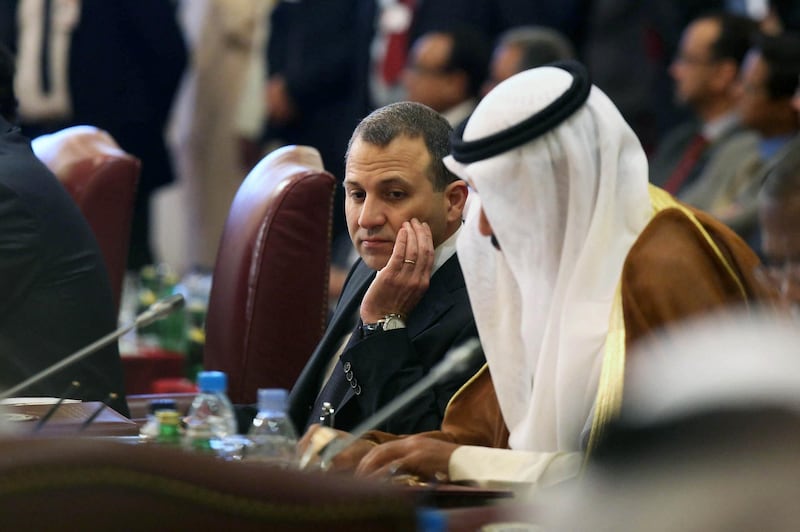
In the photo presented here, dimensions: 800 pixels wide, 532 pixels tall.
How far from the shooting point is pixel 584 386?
2455mm

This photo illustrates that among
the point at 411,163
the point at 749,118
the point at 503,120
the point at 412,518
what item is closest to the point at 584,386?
the point at 503,120

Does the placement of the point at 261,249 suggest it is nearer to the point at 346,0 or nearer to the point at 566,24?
the point at 566,24

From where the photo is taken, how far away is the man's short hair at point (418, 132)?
10.7ft

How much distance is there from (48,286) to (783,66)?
3144 mm

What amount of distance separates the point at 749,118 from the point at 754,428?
511 centimetres

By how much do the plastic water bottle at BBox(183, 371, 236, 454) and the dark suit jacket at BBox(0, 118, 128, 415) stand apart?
0.77m

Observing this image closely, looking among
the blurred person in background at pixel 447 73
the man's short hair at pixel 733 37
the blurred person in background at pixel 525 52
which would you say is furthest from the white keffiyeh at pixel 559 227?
the blurred person in background at pixel 447 73

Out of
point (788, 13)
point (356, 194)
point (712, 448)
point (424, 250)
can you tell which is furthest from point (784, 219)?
point (788, 13)

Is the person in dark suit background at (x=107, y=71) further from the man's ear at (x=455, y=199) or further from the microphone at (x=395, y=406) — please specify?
the microphone at (x=395, y=406)

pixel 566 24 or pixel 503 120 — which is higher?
pixel 503 120

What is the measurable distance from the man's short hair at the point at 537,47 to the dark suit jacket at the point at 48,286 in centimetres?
287

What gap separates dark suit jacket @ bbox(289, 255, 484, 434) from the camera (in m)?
2.93

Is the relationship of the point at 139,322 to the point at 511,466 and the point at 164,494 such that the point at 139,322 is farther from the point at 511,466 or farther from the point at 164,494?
the point at 164,494

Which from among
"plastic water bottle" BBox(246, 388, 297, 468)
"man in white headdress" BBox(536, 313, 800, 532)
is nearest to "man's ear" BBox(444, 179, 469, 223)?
"plastic water bottle" BBox(246, 388, 297, 468)
